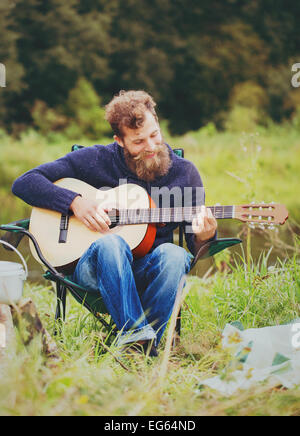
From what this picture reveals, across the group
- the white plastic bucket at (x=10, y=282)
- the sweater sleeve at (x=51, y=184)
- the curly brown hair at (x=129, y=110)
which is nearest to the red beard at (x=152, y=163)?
the curly brown hair at (x=129, y=110)

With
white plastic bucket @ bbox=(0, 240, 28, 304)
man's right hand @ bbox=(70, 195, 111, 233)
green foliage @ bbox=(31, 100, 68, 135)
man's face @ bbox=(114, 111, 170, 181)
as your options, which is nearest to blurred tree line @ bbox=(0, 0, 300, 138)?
green foliage @ bbox=(31, 100, 68, 135)

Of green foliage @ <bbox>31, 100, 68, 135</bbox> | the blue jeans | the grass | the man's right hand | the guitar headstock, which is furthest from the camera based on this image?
green foliage @ <bbox>31, 100, 68, 135</bbox>

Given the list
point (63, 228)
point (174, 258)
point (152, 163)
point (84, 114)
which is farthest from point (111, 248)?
point (84, 114)

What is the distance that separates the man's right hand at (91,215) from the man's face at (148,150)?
269 mm

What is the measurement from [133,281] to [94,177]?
63 centimetres

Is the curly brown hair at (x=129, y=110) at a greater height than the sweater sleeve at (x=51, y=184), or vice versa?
the curly brown hair at (x=129, y=110)

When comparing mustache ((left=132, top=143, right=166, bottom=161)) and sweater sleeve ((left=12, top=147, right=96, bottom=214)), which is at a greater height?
mustache ((left=132, top=143, right=166, bottom=161))

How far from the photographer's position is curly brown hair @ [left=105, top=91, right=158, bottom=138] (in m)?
2.47

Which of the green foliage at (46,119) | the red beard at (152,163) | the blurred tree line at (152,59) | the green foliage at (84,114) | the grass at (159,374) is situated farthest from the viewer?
the blurred tree line at (152,59)

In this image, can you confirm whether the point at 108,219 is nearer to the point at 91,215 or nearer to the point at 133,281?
the point at 91,215

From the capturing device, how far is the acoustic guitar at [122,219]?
2283mm

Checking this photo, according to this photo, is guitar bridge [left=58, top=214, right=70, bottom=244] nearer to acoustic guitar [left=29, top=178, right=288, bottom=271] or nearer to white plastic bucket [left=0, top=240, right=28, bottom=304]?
acoustic guitar [left=29, top=178, right=288, bottom=271]

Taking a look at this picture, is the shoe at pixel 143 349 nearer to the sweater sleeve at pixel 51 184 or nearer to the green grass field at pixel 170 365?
the green grass field at pixel 170 365
